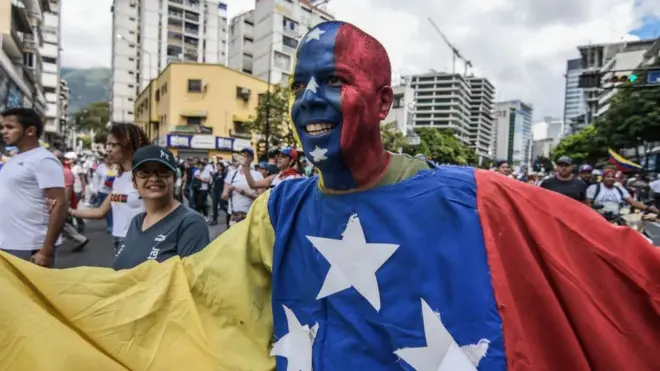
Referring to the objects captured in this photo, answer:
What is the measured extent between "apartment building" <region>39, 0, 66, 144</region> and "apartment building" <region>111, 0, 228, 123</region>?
789 centimetres

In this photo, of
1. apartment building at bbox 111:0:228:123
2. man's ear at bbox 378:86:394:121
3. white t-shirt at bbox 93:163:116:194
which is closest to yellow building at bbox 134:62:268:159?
white t-shirt at bbox 93:163:116:194

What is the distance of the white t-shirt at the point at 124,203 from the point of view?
3.79m

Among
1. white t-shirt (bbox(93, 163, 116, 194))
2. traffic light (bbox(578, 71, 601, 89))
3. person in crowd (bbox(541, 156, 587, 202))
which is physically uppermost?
traffic light (bbox(578, 71, 601, 89))

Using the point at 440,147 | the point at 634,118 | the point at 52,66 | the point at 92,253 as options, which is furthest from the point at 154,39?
the point at 92,253

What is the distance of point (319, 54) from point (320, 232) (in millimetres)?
572

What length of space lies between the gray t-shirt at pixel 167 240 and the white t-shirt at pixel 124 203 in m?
1.27

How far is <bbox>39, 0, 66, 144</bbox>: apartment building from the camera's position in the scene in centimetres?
6544

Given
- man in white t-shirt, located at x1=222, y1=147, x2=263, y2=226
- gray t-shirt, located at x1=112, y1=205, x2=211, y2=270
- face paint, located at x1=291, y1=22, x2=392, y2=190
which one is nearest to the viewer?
face paint, located at x1=291, y1=22, x2=392, y2=190

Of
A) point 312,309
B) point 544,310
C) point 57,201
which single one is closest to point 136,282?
point 312,309

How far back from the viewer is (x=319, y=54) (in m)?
1.59

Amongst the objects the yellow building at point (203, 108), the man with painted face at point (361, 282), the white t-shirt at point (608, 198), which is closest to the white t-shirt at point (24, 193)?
the man with painted face at point (361, 282)

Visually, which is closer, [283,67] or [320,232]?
[320,232]

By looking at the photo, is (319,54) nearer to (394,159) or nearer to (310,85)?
(310,85)

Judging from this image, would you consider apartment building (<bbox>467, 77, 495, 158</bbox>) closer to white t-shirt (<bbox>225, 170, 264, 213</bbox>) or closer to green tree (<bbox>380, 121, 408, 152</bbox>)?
green tree (<bbox>380, 121, 408, 152</bbox>)
